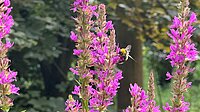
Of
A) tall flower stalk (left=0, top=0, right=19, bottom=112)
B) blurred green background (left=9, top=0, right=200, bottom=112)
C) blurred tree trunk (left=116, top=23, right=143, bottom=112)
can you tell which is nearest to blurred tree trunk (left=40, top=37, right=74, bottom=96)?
blurred green background (left=9, top=0, right=200, bottom=112)

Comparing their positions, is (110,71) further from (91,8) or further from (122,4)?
(122,4)

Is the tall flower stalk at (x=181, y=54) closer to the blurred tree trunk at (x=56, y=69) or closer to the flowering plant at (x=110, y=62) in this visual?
the flowering plant at (x=110, y=62)

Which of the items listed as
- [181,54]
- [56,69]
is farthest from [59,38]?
[181,54]

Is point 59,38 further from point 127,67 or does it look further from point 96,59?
point 96,59

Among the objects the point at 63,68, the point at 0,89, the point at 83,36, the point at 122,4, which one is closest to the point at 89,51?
the point at 83,36

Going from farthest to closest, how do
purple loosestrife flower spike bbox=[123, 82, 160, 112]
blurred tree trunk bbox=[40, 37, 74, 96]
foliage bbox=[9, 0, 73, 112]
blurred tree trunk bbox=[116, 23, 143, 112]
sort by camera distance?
1. blurred tree trunk bbox=[40, 37, 74, 96]
2. blurred tree trunk bbox=[116, 23, 143, 112]
3. foliage bbox=[9, 0, 73, 112]
4. purple loosestrife flower spike bbox=[123, 82, 160, 112]

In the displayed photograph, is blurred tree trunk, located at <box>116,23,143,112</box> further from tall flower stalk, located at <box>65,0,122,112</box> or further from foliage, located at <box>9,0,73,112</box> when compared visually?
tall flower stalk, located at <box>65,0,122,112</box>

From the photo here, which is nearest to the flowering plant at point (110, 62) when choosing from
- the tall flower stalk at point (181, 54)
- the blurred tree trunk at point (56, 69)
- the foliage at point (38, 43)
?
the tall flower stalk at point (181, 54)
